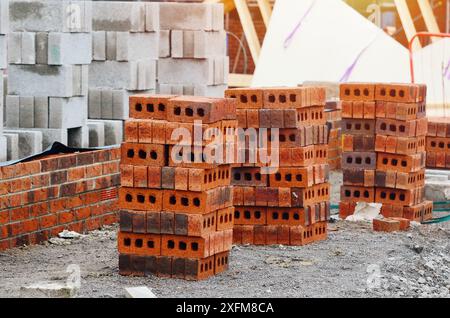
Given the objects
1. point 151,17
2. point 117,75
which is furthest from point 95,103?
point 151,17

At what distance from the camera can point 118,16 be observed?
43.7 feet

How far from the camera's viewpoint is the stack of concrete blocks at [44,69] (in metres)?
11.9

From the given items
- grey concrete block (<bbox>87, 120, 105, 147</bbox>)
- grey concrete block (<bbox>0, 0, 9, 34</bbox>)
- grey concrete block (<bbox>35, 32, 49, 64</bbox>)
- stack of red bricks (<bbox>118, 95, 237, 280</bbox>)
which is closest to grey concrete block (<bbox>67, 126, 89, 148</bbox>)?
grey concrete block (<bbox>87, 120, 105, 147</bbox>)

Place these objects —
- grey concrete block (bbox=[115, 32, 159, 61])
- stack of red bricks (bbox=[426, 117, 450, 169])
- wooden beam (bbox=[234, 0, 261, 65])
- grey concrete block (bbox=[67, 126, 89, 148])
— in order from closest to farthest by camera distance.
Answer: grey concrete block (bbox=[67, 126, 89, 148])
grey concrete block (bbox=[115, 32, 159, 61])
stack of red bricks (bbox=[426, 117, 450, 169])
wooden beam (bbox=[234, 0, 261, 65])

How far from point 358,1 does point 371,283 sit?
16.1 metres

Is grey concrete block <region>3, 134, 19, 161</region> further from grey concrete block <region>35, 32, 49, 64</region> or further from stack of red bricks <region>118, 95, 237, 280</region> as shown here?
stack of red bricks <region>118, 95, 237, 280</region>

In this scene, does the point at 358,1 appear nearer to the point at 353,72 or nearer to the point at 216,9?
the point at 353,72

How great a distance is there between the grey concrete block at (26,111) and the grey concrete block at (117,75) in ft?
4.44

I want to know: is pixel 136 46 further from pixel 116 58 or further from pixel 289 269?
pixel 289 269

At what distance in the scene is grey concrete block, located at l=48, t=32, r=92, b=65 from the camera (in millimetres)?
11914

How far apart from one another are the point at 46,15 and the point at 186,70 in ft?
9.49

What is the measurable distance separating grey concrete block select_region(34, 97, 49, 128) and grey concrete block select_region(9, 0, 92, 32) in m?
0.67

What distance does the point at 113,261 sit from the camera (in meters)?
10.5

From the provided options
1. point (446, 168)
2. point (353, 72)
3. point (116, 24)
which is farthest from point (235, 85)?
point (116, 24)
